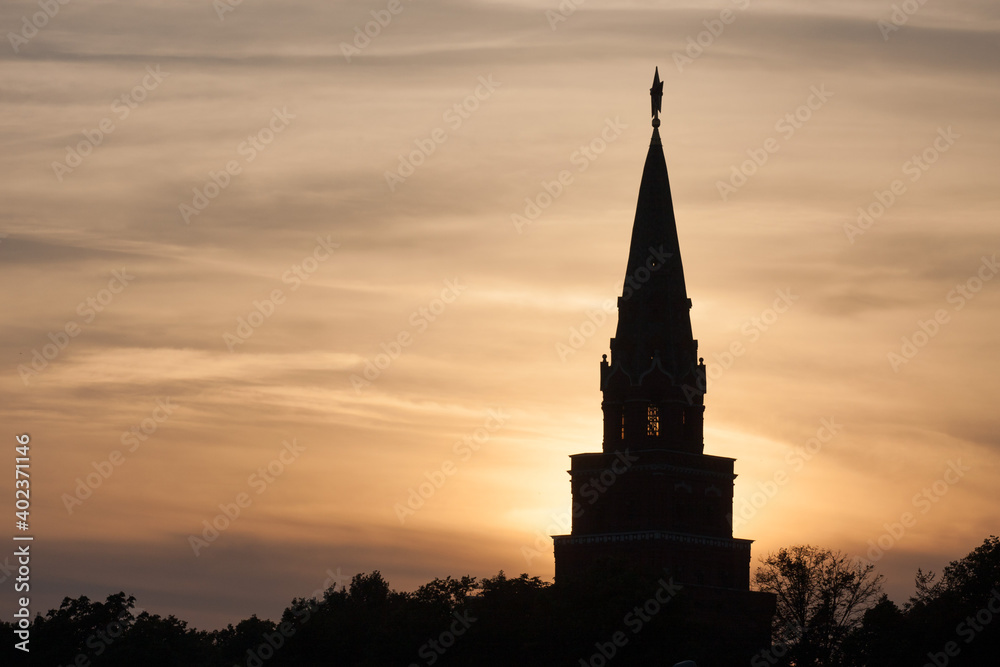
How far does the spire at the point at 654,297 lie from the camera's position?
4828 inches

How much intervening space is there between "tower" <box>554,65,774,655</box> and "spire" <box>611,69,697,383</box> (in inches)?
2.9

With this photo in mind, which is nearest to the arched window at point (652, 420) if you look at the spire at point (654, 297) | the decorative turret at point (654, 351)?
the decorative turret at point (654, 351)

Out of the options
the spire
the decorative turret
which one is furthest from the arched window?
the spire

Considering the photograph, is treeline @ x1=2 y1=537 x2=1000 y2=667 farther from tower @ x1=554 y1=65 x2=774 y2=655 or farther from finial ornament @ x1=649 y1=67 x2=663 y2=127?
finial ornament @ x1=649 y1=67 x2=663 y2=127

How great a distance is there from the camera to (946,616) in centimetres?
9794

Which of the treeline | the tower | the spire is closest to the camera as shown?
the treeline

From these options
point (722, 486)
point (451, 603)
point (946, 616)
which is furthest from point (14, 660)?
point (946, 616)

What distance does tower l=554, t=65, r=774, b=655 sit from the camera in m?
120

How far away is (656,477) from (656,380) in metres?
6.98

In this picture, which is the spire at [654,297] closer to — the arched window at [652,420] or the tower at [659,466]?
the tower at [659,466]

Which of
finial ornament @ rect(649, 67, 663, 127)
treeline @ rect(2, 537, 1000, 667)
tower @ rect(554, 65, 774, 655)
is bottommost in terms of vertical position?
treeline @ rect(2, 537, 1000, 667)

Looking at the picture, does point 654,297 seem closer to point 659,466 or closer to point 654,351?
point 654,351

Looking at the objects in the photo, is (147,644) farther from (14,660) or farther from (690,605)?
(690,605)

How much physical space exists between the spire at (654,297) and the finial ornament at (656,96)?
3.63 metres
